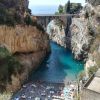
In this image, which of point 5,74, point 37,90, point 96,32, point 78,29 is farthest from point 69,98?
point 78,29

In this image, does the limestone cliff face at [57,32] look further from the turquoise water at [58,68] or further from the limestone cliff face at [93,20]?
the limestone cliff face at [93,20]

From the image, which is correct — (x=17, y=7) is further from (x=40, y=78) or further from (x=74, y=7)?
(x=74, y=7)

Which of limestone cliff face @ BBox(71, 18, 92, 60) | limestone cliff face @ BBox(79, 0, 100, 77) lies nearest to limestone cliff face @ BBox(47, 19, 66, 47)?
limestone cliff face @ BBox(71, 18, 92, 60)


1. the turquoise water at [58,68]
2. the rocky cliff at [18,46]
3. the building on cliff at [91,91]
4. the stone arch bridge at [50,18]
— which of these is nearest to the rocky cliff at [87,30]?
the turquoise water at [58,68]

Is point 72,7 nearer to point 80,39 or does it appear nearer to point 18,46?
point 80,39

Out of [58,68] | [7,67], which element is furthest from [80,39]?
[7,67]
